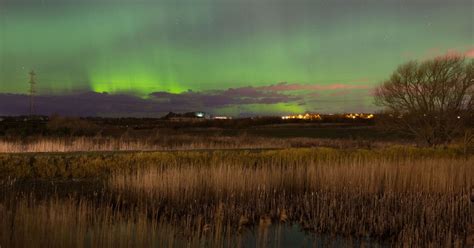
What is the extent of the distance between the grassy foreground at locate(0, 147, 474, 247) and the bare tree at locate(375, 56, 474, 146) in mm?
9491

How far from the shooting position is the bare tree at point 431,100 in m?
24.0

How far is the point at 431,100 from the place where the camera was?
80.1 feet

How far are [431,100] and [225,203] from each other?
1711 centimetres

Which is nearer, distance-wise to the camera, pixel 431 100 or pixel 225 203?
pixel 225 203

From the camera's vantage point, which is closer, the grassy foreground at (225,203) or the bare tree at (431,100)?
the grassy foreground at (225,203)

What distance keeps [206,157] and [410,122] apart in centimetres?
1327

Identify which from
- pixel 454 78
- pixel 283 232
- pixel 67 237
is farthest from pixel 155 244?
pixel 454 78

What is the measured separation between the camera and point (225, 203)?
10.9 metres

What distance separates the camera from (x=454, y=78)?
24.0 meters

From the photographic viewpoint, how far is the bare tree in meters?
24.0

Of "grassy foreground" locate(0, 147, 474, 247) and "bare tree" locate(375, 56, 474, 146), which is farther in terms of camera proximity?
"bare tree" locate(375, 56, 474, 146)

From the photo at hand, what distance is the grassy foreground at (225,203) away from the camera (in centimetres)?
687

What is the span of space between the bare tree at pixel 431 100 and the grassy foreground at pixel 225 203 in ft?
31.1

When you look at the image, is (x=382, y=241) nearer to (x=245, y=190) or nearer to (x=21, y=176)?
(x=245, y=190)
